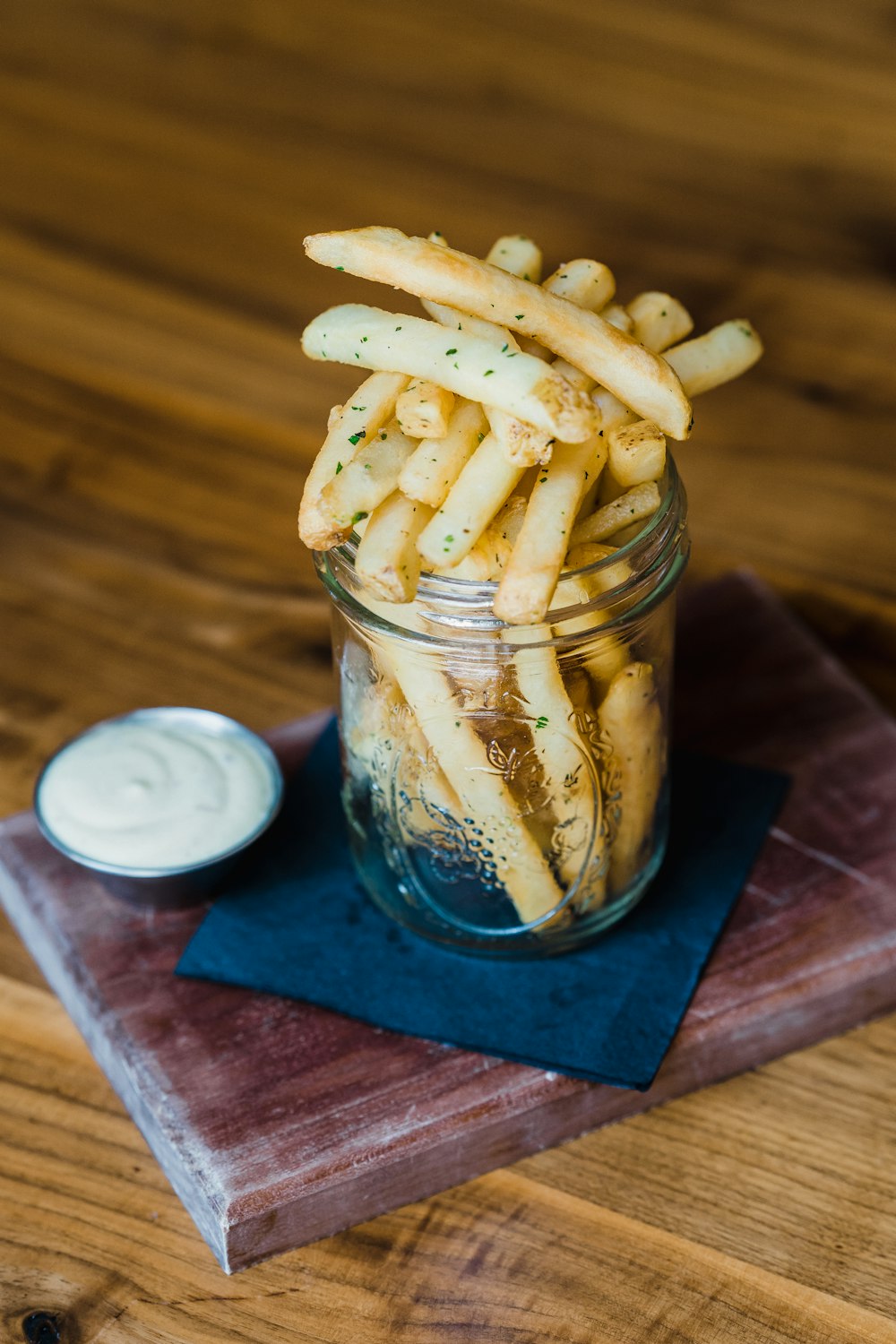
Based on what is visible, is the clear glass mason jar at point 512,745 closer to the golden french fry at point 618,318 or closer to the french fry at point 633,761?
the french fry at point 633,761

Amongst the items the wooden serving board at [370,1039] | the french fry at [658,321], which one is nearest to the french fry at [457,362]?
the french fry at [658,321]

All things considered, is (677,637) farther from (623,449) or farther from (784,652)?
(623,449)

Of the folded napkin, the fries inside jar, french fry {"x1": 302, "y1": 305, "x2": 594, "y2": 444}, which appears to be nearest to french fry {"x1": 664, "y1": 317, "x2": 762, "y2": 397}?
the fries inside jar

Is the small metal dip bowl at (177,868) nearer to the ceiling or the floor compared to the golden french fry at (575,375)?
nearer to the floor

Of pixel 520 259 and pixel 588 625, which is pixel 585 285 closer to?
pixel 520 259

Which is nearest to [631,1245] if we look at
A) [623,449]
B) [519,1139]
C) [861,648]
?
[519,1139]

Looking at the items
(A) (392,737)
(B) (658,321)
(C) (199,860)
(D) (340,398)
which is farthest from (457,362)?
(D) (340,398)
